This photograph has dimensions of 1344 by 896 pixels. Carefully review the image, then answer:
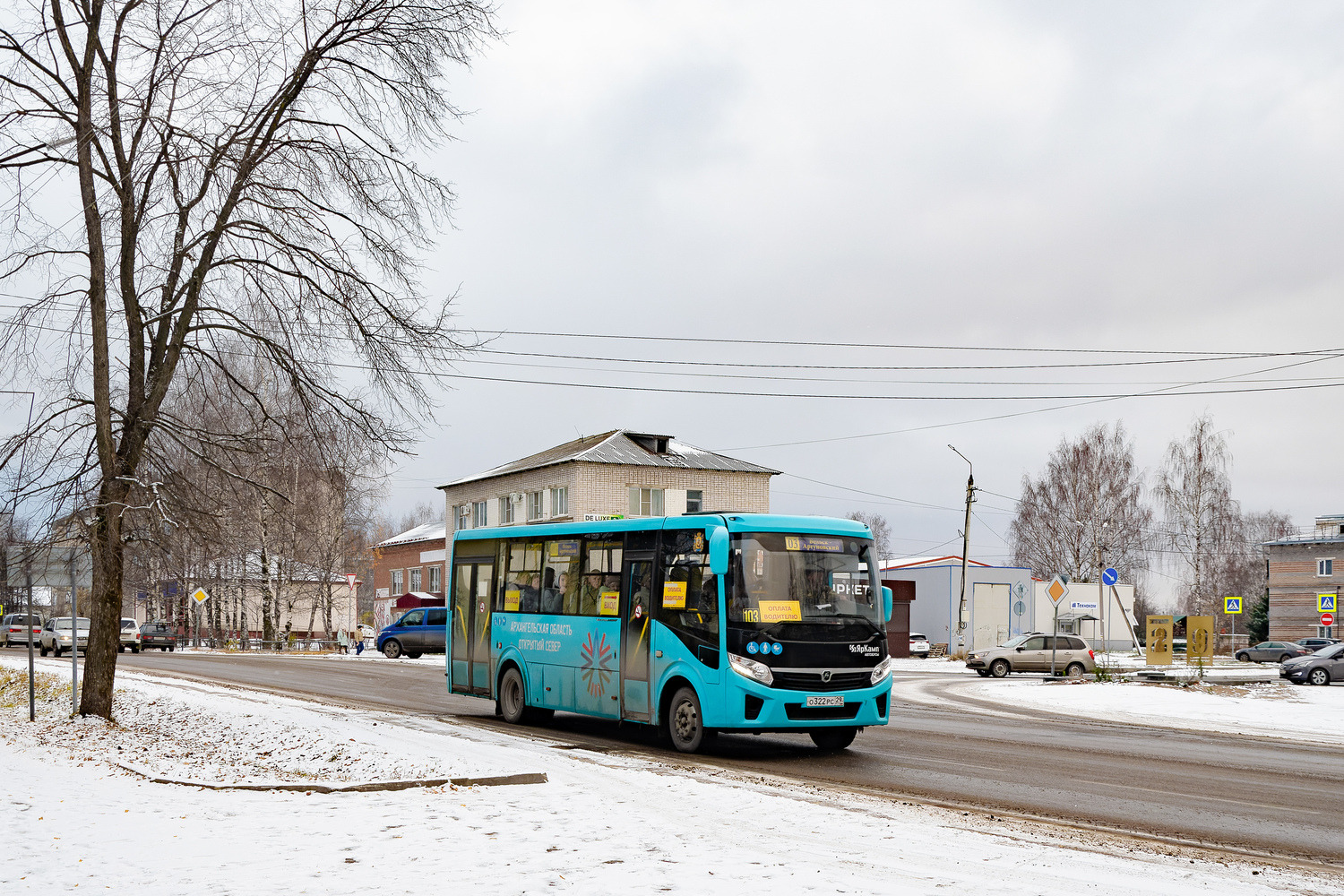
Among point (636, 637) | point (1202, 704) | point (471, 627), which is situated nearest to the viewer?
point (636, 637)

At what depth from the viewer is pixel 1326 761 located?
562 inches

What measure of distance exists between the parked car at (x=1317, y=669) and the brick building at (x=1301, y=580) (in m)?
50.4

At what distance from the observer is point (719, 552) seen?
13.8 metres

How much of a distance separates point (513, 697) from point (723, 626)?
5.60 m

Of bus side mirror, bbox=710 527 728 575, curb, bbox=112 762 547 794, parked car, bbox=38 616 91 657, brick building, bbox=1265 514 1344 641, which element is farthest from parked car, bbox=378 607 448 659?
brick building, bbox=1265 514 1344 641

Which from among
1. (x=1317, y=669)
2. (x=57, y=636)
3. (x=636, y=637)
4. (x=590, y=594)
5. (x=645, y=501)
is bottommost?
(x=57, y=636)

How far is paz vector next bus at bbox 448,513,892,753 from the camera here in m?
13.7

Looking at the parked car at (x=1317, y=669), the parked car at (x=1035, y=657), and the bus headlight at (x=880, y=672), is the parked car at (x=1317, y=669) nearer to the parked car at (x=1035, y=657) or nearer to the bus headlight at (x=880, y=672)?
the parked car at (x=1035, y=657)

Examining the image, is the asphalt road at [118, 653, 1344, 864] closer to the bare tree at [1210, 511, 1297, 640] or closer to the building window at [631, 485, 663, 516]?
the building window at [631, 485, 663, 516]

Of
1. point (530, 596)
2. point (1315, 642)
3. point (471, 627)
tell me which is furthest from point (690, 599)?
point (1315, 642)

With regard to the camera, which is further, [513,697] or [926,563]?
[926,563]

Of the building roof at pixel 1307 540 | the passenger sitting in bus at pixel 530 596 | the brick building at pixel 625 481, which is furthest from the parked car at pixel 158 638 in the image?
the building roof at pixel 1307 540

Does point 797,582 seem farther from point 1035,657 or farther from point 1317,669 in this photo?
point 1317,669

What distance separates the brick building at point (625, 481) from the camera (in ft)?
179
